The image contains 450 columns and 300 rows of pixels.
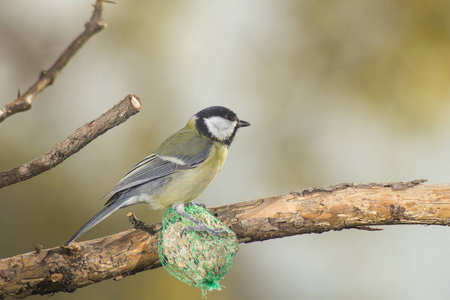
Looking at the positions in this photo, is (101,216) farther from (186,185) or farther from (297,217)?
(297,217)

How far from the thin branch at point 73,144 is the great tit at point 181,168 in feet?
1.10

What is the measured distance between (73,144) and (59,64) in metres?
0.54

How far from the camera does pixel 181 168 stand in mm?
2145

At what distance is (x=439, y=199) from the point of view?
6.59 ft

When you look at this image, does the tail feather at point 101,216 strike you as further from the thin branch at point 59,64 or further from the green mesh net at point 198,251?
the thin branch at point 59,64

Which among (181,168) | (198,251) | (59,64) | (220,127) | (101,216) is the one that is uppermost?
(59,64)

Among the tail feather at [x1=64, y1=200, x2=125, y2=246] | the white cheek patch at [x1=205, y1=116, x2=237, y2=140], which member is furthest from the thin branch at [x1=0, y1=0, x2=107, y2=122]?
the white cheek patch at [x1=205, y1=116, x2=237, y2=140]

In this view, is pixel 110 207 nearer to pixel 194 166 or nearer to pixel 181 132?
pixel 194 166

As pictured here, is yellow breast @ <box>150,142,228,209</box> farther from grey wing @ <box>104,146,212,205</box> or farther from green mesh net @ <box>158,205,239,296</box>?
green mesh net @ <box>158,205,239,296</box>

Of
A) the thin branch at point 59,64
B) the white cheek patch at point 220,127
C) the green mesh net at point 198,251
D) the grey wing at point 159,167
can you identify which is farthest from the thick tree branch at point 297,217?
the thin branch at point 59,64

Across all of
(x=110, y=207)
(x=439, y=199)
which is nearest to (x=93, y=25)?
(x=110, y=207)

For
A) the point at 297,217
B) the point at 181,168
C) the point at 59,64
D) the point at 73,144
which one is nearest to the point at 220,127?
the point at 181,168

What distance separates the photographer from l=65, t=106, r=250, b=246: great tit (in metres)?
2.06

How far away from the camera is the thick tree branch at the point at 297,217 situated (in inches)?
75.5
